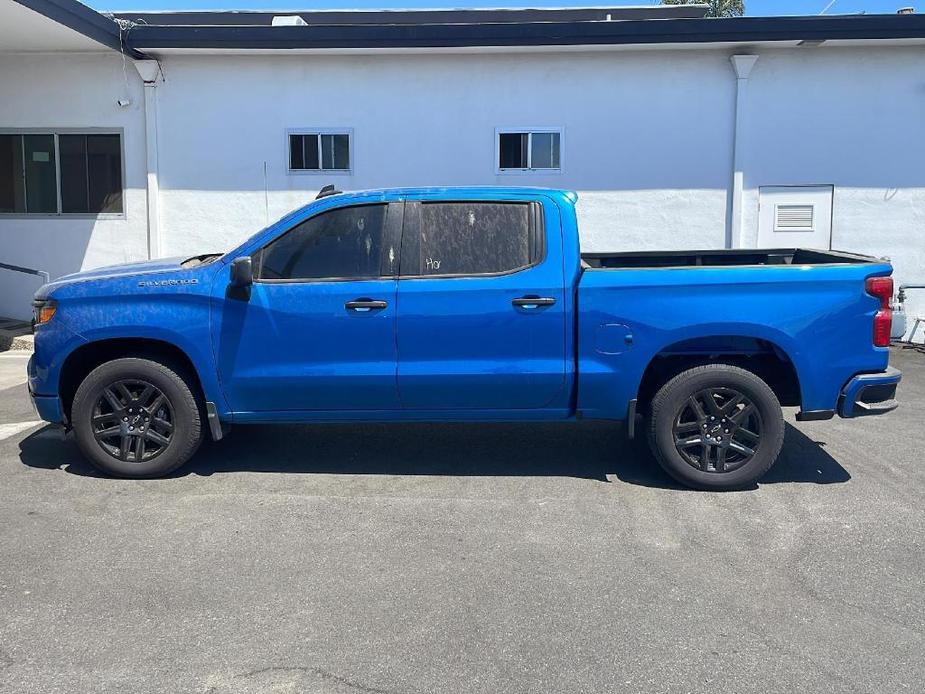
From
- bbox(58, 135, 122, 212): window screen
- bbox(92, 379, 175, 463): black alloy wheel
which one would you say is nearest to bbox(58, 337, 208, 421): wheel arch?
bbox(92, 379, 175, 463): black alloy wheel

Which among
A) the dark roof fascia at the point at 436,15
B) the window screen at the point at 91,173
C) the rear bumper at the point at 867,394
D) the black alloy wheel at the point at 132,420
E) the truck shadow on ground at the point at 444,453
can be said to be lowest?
the truck shadow on ground at the point at 444,453

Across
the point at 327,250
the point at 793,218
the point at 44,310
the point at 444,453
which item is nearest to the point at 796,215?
the point at 793,218

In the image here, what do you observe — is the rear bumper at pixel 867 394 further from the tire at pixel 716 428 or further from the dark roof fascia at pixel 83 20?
the dark roof fascia at pixel 83 20

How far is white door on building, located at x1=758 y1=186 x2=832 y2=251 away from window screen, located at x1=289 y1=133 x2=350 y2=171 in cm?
569

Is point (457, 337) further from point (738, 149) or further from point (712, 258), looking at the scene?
point (738, 149)

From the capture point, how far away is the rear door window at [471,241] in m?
5.81

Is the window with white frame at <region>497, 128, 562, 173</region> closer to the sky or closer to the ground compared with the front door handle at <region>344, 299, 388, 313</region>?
closer to the sky

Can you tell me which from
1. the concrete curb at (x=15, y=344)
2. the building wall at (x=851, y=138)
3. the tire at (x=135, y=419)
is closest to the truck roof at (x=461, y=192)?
the tire at (x=135, y=419)

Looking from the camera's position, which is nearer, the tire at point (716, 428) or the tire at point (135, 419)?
the tire at point (716, 428)

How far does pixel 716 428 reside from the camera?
576cm

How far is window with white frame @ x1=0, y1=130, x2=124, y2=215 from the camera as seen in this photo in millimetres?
12586

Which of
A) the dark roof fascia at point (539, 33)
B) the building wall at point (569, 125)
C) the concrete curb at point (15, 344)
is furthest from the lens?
the building wall at point (569, 125)

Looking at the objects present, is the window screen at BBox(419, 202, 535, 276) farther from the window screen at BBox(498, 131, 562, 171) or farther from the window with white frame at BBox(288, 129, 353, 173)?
the window with white frame at BBox(288, 129, 353, 173)

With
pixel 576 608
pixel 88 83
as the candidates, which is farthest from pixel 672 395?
pixel 88 83
